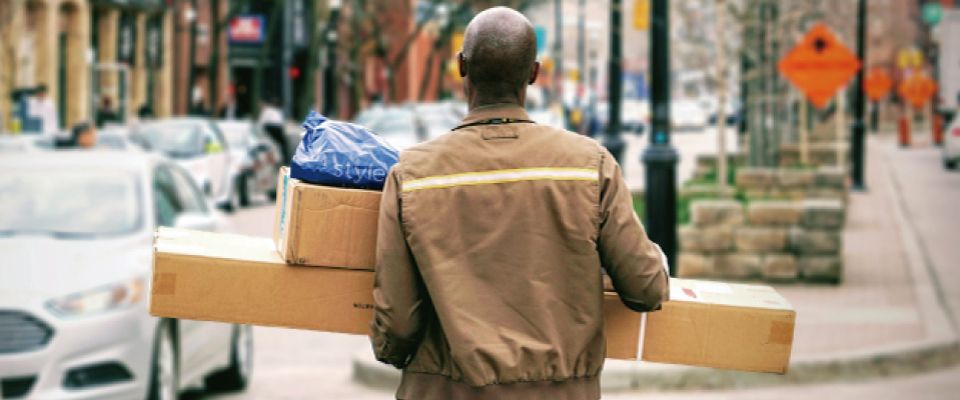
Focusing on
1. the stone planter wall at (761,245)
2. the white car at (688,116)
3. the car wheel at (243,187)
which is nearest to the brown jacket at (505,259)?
the stone planter wall at (761,245)

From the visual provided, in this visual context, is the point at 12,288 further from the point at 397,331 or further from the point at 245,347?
the point at 397,331

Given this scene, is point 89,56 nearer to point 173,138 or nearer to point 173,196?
point 173,138

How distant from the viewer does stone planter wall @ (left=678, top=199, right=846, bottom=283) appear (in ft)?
51.0

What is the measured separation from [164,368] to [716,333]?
4.89 m

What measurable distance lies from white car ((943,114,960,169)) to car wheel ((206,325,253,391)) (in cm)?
3172

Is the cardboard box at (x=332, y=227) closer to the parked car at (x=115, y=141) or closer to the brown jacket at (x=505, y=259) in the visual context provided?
the brown jacket at (x=505, y=259)

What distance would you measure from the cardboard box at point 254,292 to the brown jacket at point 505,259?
381 millimetres

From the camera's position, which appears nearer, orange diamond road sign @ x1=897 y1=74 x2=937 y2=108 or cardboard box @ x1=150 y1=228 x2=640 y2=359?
cardboard box @ x1=150 y1=228 x2=640 y2=359

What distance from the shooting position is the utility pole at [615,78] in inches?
1072

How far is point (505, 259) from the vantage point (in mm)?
3881

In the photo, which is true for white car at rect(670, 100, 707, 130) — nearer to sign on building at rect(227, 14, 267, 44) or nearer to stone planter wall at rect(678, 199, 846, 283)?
sign on building at rect(227, 14, 267, 44)

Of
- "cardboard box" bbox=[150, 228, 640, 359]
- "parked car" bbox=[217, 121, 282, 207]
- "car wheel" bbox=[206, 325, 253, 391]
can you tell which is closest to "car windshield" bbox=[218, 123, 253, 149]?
"parked car" bbox=[217, 121, 282, 207]

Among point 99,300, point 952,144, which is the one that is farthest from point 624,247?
point 952,144

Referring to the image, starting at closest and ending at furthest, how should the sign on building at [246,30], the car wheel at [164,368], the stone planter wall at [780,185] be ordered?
the car wheel at [164,368], the stone planter wall at [780,185], the sign on building at [246,30]
